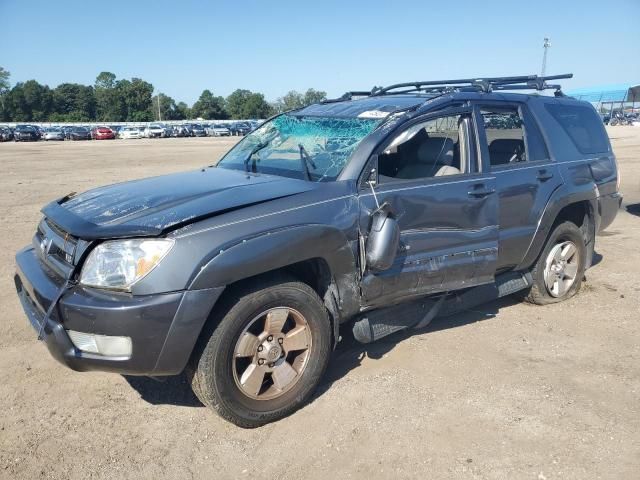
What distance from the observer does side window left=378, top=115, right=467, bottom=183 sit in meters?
4.09

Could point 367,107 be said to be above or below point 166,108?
below

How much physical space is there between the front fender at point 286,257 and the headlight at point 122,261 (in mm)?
243

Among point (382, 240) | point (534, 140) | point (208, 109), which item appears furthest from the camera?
point (208, 109)

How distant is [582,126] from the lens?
5.46 meters

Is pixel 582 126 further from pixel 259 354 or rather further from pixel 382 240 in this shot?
pixel 259 354

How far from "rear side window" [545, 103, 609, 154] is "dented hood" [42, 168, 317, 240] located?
301 cm

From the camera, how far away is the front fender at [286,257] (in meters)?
2.88

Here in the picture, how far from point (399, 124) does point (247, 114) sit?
118 m

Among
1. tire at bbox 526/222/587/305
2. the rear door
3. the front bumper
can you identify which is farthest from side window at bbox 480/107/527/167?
the front bumper

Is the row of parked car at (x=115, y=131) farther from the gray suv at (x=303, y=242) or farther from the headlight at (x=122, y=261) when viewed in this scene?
the headlight at (x=122, y=261)

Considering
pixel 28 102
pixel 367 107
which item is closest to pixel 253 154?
pixel 367 107

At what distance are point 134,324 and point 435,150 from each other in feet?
8.77

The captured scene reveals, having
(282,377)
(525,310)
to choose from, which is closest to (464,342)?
(525,310)

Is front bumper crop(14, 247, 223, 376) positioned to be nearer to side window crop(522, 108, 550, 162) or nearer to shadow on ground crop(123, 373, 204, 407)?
shadow on ground crop(123, 373, 204, 407)
